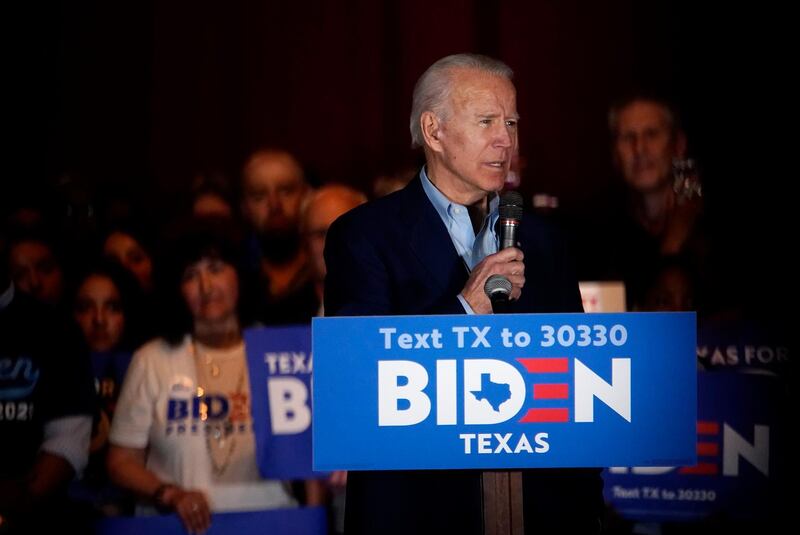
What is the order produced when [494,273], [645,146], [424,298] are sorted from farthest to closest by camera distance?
[645,146], [424,298], [494,273]

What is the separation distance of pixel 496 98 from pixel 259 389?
1832mm

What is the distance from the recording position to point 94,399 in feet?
12.6

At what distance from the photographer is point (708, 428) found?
380cm

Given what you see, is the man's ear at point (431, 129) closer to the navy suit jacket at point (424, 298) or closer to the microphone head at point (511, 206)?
the navy suit jacket at point (424, 298)

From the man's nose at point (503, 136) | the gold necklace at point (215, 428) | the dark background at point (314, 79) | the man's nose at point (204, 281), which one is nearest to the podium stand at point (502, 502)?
the man's nose at point (503, 136)

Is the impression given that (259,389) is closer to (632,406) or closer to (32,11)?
(632,406)

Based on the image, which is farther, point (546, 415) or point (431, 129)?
point (431, 129)

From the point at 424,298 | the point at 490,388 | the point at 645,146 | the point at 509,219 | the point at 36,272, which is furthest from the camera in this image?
the point at 36,272

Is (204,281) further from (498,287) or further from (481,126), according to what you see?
(498,287)

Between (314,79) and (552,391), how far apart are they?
16.1 ft

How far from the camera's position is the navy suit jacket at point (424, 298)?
7.40ft

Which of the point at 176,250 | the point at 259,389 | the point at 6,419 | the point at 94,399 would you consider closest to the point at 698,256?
the point at 259,389

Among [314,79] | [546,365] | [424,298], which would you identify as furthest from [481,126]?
[314,79]

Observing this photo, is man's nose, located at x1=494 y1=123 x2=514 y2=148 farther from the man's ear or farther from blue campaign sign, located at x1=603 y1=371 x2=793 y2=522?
blue campaign sign, located at x1=603 y1=371 x2=793 y2=522
